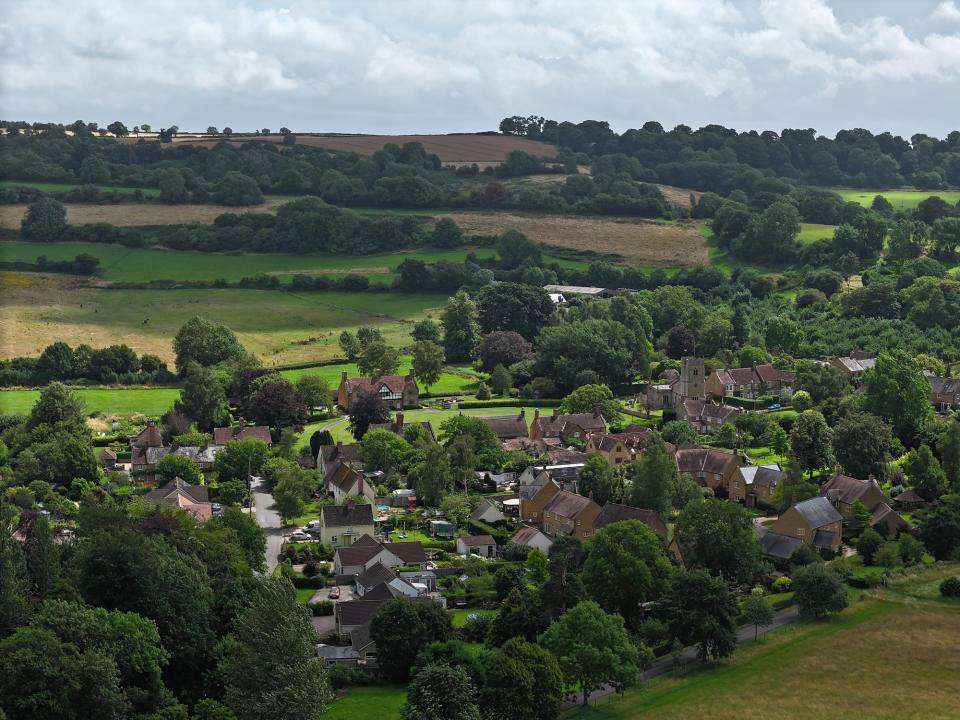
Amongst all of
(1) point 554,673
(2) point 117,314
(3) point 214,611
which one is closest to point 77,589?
(3) point 214,611

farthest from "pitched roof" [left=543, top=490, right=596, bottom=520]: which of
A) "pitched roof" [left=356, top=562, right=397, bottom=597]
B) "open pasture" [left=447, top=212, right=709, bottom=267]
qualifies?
"open pasture" [left=447, top=212, right=709, bottom=267]

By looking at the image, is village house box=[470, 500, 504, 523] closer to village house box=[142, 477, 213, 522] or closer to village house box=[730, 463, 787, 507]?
village house box=[730, 463, 787, 507]

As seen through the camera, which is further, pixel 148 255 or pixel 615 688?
pixel 148 255

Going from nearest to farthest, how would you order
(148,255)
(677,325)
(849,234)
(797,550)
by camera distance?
1. (797,550)
2. (677,325)
3. (849,234)
4. (148,255)

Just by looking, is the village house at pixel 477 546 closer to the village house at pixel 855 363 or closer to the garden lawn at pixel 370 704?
the garden lawn at pixel 370 704

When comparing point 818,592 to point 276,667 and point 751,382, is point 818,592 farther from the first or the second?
point 751,382

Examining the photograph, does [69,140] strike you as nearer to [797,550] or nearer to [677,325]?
[677,325]
